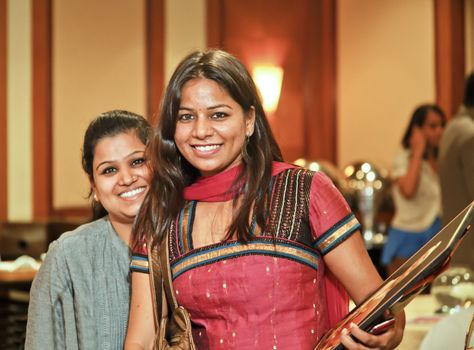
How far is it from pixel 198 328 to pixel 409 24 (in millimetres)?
6162

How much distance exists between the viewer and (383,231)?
705cm

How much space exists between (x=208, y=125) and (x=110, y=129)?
46 cm

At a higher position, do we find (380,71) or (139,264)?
(380,71)

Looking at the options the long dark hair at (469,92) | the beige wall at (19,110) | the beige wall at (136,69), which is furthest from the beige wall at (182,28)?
the long dark hair at (469,92)

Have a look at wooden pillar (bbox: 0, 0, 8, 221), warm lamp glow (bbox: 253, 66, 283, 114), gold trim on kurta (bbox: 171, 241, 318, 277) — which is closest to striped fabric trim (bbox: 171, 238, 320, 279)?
gold trim on kurta (bbox: 171, 241, 318, 277)

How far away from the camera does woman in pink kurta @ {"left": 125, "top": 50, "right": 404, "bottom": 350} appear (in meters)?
1.83

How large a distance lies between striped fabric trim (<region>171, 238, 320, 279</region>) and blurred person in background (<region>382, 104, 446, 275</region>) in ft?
13.8

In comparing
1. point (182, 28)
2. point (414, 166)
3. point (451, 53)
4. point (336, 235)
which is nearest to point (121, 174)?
point (336, 235)

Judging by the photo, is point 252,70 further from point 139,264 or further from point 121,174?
point 139,264

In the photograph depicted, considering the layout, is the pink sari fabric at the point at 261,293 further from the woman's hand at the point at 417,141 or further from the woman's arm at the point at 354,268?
the woman's hand at the point at 417,141

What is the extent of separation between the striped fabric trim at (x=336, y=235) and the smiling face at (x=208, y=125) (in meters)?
0.26

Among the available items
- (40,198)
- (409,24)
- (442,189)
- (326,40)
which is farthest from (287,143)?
(442,189)

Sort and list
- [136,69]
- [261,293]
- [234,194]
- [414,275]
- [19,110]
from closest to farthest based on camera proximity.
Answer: [414,275] → [261,293] → [234,194] → [19,110] → [136,69]

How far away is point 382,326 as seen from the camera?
5.44 feet
